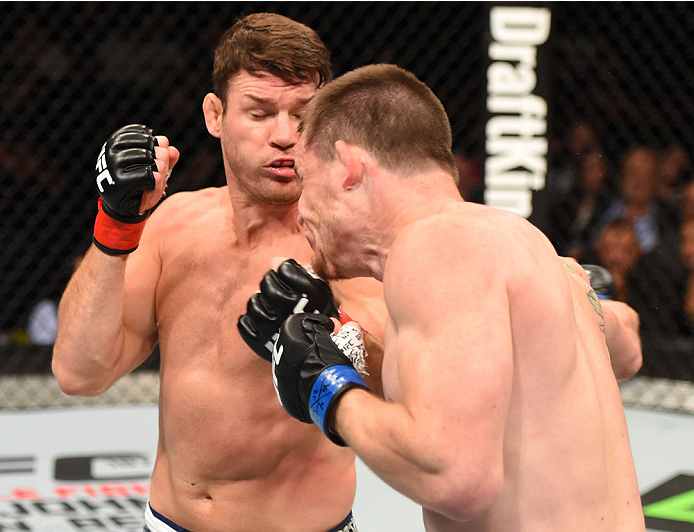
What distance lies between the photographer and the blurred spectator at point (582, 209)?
4.33 meters

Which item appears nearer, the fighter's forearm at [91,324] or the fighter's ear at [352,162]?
the fighter's ear at [352,162]

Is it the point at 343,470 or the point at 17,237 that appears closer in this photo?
the point at 343,470

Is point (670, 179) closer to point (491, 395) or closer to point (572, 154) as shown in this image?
point (572, 154)

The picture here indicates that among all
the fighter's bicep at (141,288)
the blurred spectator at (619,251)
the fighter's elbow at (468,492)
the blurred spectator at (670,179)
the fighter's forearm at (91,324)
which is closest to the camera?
the fighter's elbow at (468,492)

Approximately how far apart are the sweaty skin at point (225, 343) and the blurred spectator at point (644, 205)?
311cm

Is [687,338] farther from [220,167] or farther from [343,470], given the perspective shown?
[343,470]

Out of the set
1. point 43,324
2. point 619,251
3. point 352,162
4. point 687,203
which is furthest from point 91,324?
point 687,203

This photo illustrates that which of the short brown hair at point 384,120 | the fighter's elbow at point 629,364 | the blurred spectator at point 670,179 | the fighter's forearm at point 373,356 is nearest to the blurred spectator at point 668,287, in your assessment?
the blurred spectator at point 670,179

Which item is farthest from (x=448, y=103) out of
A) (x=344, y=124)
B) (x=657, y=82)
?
(x=344, y=124)

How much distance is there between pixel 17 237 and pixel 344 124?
3.41m

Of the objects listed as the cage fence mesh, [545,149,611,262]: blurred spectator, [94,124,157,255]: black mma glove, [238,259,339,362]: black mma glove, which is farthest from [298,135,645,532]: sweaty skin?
[545,149,611,262]: blurred spectator

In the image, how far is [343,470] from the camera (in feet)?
5.06

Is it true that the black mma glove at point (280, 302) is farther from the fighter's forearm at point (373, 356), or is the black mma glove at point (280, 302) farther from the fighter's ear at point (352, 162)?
the fighter's ear at point (352, 162)

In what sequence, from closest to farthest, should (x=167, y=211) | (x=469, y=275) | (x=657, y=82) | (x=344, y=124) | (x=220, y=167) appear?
(x=469, y=275)
(x=344, y=124)
(x=167, y=211)
(x=220, y=167)
(x=657, y=82)
